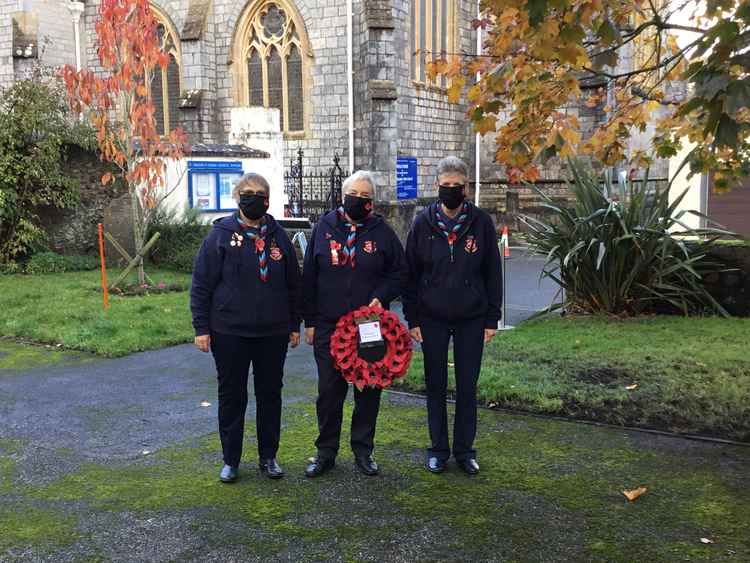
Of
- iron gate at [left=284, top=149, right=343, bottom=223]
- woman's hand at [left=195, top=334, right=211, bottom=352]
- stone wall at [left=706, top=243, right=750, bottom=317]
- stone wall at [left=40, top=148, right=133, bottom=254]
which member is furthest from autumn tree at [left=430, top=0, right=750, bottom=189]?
iron gate at [left=284, top=149, right=343, bottom=223]

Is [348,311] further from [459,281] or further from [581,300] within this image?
[581,300]

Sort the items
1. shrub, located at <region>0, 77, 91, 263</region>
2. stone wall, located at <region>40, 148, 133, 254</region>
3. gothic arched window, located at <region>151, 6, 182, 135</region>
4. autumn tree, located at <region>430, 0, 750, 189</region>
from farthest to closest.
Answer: gothic arched window, located at <region>151, 6, 182, 135</region>
stone wall, located at <region>40, 148, 133, 254</region>
shrub, located at <region>0, 77, 91, 263</region>
autumn tree, located at <region>430, 0, 750, 189</region>

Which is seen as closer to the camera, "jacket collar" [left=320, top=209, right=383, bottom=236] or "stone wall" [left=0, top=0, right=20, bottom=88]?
"jacket collar" [left=320, top=209, right=383, bottom=236]

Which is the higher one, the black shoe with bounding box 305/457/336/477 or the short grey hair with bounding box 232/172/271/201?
the short grey hair with bounding box 232/172/271/201

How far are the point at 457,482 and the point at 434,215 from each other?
1.65m

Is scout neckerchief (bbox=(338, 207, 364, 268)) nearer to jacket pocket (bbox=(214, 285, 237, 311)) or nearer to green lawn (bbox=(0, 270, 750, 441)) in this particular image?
jacket pocket (bbox=(214, 285, 237, 311))

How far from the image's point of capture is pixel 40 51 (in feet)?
80.3

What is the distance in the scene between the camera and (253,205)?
14.7 feet

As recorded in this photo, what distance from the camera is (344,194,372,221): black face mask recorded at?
455cm

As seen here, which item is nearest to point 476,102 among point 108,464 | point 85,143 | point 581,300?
point 108,464

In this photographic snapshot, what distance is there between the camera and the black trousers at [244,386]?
14.8 feet

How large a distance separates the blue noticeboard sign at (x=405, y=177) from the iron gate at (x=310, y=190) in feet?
6.40

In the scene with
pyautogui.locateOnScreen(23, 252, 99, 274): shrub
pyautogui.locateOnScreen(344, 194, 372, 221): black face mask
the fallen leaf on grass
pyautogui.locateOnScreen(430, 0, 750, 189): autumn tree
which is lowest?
the fallen leaf on grass

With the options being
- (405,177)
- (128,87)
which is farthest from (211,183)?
(405,177)
